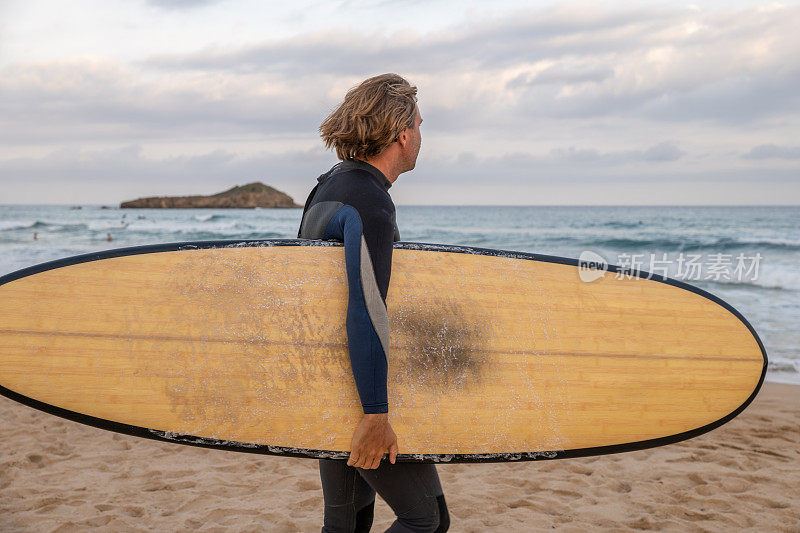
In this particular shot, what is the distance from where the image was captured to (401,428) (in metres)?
1.87

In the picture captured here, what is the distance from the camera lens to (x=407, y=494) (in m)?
1.65

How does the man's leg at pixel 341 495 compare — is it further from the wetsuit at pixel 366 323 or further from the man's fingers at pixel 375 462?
the man's fingers at pixel 375 462

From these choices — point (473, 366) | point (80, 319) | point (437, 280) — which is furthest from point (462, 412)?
point (80, 319)

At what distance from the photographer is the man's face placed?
165cm

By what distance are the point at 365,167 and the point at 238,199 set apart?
2151 inches

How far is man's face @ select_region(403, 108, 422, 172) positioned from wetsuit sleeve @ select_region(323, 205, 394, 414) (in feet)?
0.85

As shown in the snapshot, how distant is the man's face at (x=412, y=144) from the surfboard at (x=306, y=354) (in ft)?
1.21

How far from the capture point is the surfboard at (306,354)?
6.08 ft

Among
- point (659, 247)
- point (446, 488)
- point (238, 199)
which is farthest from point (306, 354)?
point (238, 199)

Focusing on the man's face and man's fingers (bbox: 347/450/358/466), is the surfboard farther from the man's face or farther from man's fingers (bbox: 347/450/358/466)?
the man's face

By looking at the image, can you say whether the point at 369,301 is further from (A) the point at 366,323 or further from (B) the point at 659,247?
(B) the point at 659,247

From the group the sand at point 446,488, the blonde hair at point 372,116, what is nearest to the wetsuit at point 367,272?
→ the blonde hair at point 372,116

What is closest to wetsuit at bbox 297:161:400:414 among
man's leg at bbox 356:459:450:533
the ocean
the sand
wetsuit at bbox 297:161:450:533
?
wetsuit at bbox 297:161:450:533

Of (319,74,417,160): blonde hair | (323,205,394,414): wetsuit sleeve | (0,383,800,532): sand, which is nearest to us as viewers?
(323,205,394,414): wetsuit sleeve
